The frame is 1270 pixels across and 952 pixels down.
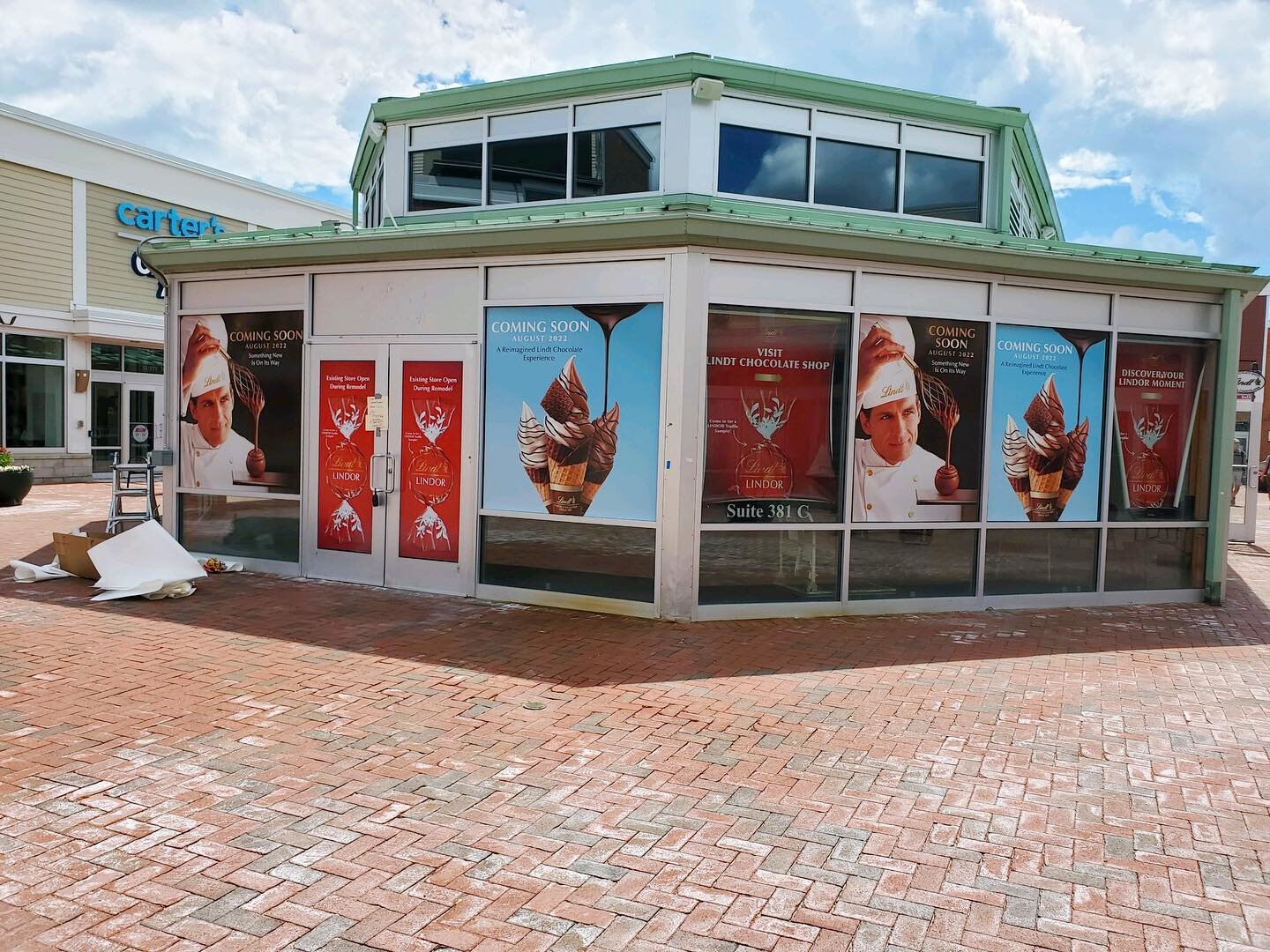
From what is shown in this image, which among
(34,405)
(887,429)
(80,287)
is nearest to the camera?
(887,429)

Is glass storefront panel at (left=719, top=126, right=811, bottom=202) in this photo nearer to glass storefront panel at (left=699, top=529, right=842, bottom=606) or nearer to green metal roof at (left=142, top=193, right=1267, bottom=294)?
green metal roof at (left=142, top=193, right=1267, bottom=294)

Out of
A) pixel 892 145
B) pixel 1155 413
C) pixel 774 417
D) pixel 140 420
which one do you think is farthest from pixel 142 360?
pixel 1155 413

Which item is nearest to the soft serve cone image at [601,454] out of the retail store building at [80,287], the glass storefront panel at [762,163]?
the glass storefront panel at [762,163]

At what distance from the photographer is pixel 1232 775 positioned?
16.0 feet

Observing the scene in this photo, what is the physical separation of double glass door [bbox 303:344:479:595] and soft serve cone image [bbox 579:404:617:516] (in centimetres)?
118

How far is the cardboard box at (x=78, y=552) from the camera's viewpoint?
9195 millimetres

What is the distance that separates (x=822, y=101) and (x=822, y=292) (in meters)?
4.81

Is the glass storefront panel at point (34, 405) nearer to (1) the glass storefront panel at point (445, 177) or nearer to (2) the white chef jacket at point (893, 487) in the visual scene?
(1) the glass storefront panel at point (445, 177)

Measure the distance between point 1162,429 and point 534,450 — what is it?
6566 millimetres

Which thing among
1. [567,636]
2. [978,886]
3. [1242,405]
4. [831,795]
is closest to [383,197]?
[567,636]

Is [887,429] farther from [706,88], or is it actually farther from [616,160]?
[616,160]

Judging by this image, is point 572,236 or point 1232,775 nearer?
point 1232,775

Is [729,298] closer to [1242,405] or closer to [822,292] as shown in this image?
[822,292]

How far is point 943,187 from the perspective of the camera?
12695mm
